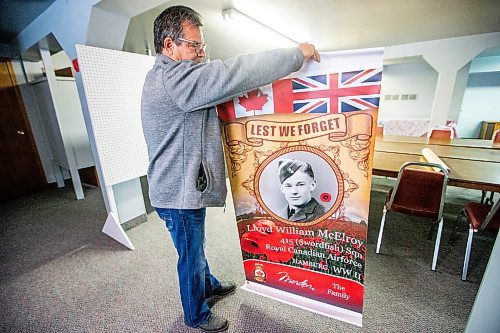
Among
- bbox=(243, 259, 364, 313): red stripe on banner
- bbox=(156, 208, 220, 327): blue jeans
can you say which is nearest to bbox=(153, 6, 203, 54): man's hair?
bbox=(156, 208, 220, 327): blue jeans

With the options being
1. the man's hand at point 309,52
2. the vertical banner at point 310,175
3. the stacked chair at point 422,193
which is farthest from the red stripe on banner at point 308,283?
the stacked chair at point 422,193

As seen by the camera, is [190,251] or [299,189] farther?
[190,251]

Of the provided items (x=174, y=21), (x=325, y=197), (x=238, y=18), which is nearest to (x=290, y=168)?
(x=325, y=197)

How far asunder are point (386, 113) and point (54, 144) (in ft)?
28.9

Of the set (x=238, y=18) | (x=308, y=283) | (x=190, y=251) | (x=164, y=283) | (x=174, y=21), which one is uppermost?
(x=238, y=18)

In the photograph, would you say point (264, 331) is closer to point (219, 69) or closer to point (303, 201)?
point (303, 201)

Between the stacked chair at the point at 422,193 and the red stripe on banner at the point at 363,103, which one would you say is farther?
the stacked chair at the point at 422,193

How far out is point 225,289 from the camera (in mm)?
1581

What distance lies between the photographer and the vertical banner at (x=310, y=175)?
0.84m

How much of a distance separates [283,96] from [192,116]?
0.39 metres

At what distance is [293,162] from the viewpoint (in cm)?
99

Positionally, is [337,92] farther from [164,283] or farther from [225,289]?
[164,283]

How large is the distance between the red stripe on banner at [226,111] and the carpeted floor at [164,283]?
4.06 feet

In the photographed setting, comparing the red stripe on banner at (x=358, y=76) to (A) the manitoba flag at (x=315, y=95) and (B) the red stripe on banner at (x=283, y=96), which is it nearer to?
(A) the manitoba flag at (x=315, y=95)
